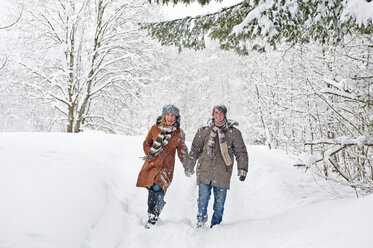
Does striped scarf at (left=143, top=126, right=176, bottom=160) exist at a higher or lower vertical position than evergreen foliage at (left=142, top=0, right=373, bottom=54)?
lower

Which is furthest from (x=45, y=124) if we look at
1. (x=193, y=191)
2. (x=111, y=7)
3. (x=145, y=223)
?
(x=145, y=223)

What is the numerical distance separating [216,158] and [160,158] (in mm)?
890

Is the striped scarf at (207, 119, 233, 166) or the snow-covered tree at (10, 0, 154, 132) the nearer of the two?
the striped scarf at (207, 119, 233, 166)

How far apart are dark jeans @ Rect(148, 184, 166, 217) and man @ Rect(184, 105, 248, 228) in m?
0.61

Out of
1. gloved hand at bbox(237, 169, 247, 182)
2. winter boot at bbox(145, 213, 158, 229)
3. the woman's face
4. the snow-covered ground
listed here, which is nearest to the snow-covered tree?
the snow-covered ground

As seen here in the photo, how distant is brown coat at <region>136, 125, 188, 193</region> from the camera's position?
3.99 m

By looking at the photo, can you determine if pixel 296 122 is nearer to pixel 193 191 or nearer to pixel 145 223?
pixel 193 191

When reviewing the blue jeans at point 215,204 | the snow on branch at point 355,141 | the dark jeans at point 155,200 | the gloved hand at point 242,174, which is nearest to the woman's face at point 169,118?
the dark jeans at point 155,200

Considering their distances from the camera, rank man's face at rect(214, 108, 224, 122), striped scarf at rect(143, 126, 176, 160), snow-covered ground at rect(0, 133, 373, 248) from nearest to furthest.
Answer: snow-covered ground at rect(0, 133, 373, 248), striped scarf at rect(143, 126, 176, 160), man's face at rect(214, 108, 224, 122)

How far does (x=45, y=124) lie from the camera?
12.1 metres

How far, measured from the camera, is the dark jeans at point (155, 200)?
3904 mm

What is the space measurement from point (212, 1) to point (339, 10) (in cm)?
198

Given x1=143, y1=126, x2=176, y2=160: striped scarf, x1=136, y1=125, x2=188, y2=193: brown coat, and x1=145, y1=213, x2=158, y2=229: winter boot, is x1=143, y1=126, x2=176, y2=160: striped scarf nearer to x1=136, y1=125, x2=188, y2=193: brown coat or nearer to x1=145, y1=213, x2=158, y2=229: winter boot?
x1=136, y1=125, x2=188, y2=193: brown coat

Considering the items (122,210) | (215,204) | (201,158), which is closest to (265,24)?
(201,158)
